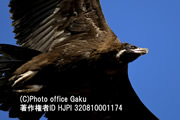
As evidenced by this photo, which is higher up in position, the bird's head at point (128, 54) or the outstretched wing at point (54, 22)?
the outstretched wing at point (54, 22)

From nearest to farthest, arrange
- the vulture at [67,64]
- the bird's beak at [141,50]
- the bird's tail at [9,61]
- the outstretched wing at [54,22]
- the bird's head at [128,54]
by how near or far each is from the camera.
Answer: the bird's beak at [141,50] → the bird's head at [128,54] → the vulture at [67,64] → the bird's tail at [9,61] → the outstretched wing at [54,22]

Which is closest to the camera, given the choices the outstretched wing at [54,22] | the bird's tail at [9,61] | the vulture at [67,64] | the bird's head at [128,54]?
the bird's head at [128,54]

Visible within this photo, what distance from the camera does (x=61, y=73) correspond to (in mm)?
5195

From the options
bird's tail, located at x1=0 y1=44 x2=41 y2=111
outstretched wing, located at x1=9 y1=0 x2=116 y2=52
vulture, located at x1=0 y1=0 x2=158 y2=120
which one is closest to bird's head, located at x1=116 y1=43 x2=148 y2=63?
vulture, located at x1=0 y1=0 x2=158 y2=120

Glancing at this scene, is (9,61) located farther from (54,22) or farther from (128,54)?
A: (128,54)

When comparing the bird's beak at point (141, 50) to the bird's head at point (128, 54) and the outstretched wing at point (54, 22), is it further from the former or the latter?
the outstretched wing at point (54, 22)

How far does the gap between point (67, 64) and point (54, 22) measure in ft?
3.99

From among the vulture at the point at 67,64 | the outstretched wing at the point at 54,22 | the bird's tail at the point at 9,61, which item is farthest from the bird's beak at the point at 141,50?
the bird's tail at the point at 9,61

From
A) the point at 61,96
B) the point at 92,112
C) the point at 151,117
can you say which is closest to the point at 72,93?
the point at 61,96

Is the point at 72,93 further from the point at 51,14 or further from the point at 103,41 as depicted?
the point at 51,14

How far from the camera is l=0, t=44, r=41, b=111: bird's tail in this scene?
5.62 m

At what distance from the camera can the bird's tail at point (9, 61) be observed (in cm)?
562

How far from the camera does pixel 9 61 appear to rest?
5711 mm

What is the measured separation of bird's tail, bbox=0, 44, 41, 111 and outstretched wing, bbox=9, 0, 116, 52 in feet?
1.48
